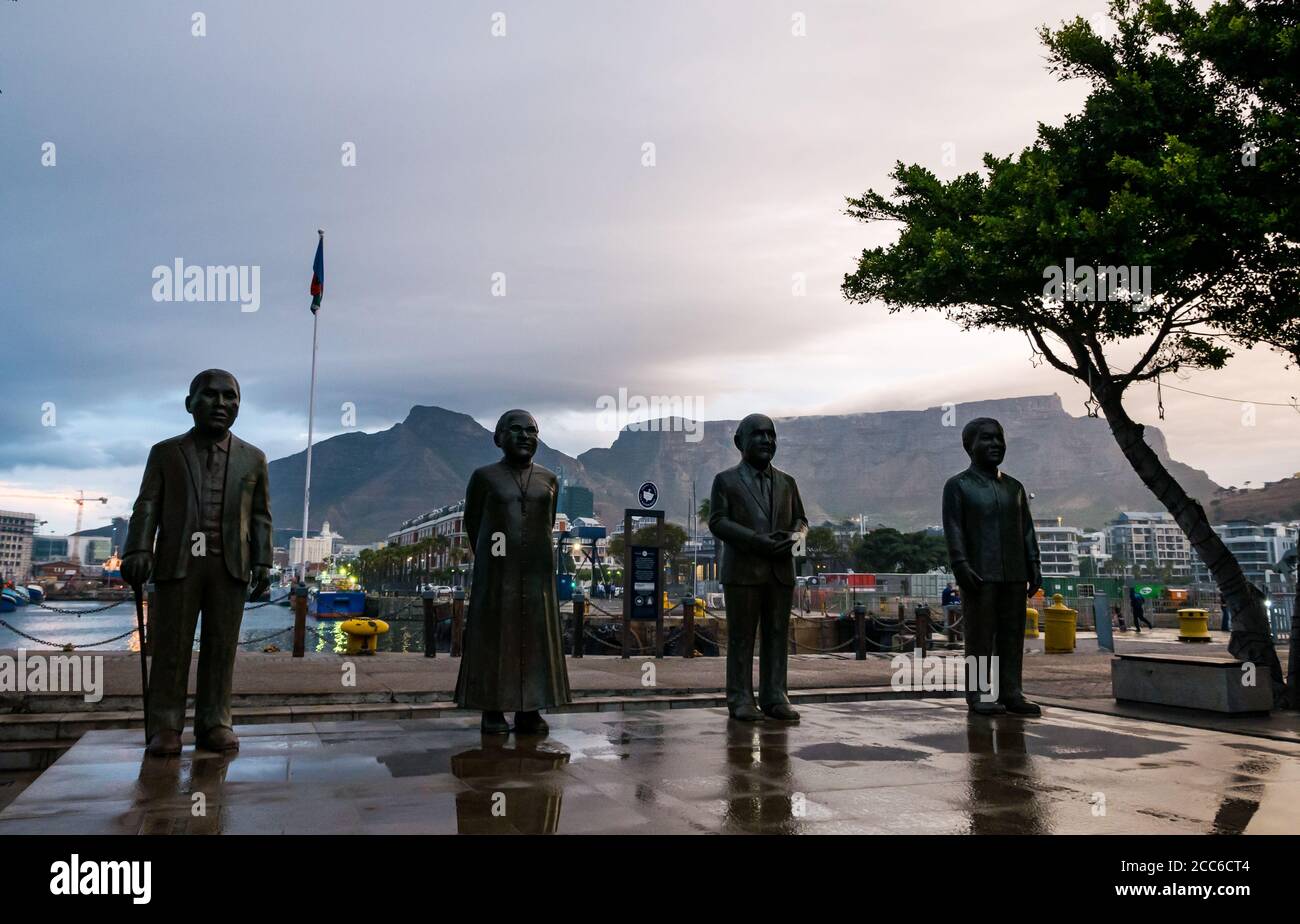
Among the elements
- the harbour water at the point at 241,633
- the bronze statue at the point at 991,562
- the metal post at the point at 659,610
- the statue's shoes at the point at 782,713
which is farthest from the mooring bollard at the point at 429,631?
the bronze statue at the point at 991,562

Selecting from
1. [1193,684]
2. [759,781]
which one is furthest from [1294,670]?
[759,781]

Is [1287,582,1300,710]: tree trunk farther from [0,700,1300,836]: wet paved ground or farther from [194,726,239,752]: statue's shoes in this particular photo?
[194,726,239,752]: statue's shoes

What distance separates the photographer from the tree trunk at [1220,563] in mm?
9344

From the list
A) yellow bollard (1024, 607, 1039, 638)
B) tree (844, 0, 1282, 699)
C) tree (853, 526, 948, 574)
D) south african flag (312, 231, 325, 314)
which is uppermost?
south african flag (312, 231, 325, 314)

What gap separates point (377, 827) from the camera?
3652 millimetres

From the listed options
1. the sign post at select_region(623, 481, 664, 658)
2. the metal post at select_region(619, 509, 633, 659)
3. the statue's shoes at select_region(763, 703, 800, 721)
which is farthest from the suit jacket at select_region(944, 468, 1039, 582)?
the sign post at select_region(623, 481, 664, 658)

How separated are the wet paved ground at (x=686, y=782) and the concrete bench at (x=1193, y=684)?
1550 mm

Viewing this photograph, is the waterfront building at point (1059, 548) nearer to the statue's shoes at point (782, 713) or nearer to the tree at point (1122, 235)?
the tree at point (1122, 235)

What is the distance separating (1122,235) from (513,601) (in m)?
8.08

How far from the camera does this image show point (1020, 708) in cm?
765

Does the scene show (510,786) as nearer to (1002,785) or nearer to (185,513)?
(1002,785)

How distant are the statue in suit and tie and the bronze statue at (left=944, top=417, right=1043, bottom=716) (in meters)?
1.38

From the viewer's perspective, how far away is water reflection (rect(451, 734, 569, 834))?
3746mm

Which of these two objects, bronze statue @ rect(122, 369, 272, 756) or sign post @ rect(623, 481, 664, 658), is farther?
sign post @ rect(623, 481, 664, 658)
